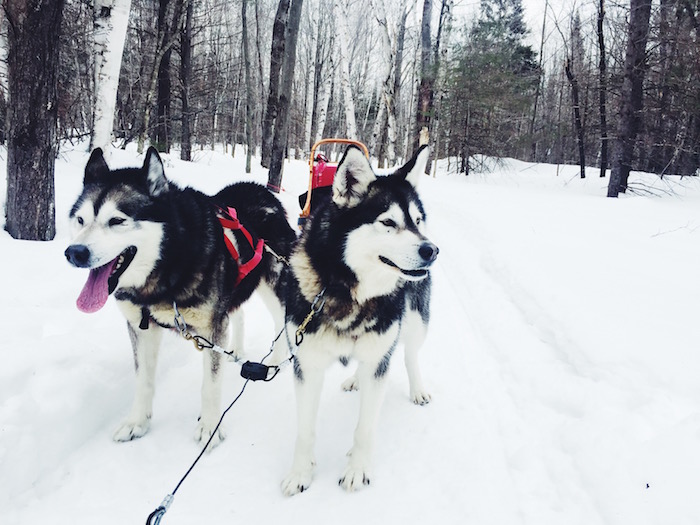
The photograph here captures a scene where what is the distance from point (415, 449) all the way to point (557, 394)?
1.01m

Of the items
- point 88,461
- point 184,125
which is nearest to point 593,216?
point 88,461

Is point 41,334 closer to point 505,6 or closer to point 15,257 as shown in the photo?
point 15,257

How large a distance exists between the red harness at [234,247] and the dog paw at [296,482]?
1.19m

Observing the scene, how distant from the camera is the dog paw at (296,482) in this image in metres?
1.96

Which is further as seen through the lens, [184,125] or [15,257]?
[184,125]

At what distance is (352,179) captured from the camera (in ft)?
6.43

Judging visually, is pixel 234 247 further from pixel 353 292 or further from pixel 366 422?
pixel 366 422

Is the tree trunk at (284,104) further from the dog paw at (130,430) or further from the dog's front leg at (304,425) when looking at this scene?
the dog's front leg at (304,425)

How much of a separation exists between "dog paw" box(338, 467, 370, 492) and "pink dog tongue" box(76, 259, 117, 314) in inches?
55.4

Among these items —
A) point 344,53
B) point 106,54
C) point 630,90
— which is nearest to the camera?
point 106,54

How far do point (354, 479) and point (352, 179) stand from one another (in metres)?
1.45

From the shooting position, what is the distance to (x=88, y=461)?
2.08 m

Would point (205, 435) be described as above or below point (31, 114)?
below

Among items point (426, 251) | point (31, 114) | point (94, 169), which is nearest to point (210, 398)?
A: point (94, 169)
